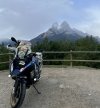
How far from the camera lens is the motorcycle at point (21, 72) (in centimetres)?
913

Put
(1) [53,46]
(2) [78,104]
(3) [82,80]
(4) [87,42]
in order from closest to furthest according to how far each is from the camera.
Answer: (2) [78,104] → (3) [82,80] → (1) [53,46] → (4) [87,42]

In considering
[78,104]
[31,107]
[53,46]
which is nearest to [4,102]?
[31,107]

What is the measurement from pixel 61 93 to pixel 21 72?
178 centimetres

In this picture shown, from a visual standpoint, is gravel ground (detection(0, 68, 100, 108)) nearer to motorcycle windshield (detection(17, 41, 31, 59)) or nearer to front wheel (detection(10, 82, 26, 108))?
front wheel (detection(10, 82, 26, 108))

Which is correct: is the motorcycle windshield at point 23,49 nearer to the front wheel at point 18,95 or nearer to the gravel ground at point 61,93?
the front wheel at point 18,95

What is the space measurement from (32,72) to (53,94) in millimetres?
1249

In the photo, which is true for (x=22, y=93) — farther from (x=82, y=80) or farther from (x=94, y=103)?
(x=82, y=80)

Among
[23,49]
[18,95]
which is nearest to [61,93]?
[23,49]

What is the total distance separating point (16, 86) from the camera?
9234 millimetres

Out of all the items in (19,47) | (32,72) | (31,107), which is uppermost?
(19,47)

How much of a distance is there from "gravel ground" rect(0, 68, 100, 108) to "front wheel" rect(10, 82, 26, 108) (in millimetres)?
428

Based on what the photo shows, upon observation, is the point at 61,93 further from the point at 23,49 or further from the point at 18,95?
the point at 18,95

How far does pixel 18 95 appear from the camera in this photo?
915 cm

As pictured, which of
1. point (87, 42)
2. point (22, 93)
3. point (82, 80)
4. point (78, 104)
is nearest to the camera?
point (22, 93)
